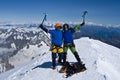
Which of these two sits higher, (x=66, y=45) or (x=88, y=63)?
(x=66, y=45)

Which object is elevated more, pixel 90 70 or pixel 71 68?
pixel 71 68

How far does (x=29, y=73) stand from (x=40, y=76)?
2.04 m

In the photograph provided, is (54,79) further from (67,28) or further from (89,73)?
(67,28)

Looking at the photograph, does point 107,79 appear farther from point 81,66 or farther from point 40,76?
point 40,76

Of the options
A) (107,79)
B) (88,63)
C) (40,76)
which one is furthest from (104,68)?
(40,76)

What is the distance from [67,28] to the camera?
21234 mm

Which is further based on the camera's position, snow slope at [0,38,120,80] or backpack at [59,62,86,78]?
backpack at [59,62,86,78]

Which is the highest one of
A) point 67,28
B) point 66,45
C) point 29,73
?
point 67,28

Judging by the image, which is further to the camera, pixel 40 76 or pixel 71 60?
pixel 71 60

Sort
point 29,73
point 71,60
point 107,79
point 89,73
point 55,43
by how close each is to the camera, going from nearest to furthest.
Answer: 1. point 107,79
2. point 89,73
3. point 55,43
4. point 29,73
5. point 71,60

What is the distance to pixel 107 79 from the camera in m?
18.1

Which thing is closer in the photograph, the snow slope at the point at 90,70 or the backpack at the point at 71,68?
the snow slope at the point at 90,70

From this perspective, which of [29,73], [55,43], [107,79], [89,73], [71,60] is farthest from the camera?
[71,60]

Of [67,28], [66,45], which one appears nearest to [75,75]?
[66,45]
